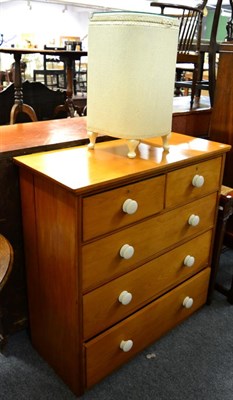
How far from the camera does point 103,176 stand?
116 centimetres

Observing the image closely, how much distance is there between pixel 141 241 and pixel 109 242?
0.18 m

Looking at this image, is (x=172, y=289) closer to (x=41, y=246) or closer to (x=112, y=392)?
(x=112, y=392)

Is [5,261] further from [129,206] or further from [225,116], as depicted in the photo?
[225,116]

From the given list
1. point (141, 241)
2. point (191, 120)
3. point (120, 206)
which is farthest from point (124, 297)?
point (191, 120)

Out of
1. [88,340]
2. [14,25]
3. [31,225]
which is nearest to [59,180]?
[31,225]

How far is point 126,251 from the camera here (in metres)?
1.29

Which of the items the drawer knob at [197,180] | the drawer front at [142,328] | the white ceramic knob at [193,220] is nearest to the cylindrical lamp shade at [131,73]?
the drawer knob at [197,180]

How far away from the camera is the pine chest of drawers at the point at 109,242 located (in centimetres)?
117

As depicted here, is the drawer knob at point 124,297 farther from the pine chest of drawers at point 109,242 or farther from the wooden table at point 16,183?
the wooden table at point 16,183

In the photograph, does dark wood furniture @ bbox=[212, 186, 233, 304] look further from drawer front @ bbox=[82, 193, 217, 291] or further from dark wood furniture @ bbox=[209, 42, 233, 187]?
dark wood furniture @ bbox=[209, 42, 233, 187]

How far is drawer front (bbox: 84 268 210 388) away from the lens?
137cm

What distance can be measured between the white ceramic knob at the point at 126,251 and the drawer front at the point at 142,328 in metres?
0.31

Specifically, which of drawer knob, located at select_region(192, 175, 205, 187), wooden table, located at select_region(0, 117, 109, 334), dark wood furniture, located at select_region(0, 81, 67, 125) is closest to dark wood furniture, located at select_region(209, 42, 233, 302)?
drawer knob, located at select_region(192, 175, 205, 187)

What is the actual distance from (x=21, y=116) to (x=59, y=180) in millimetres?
1880
